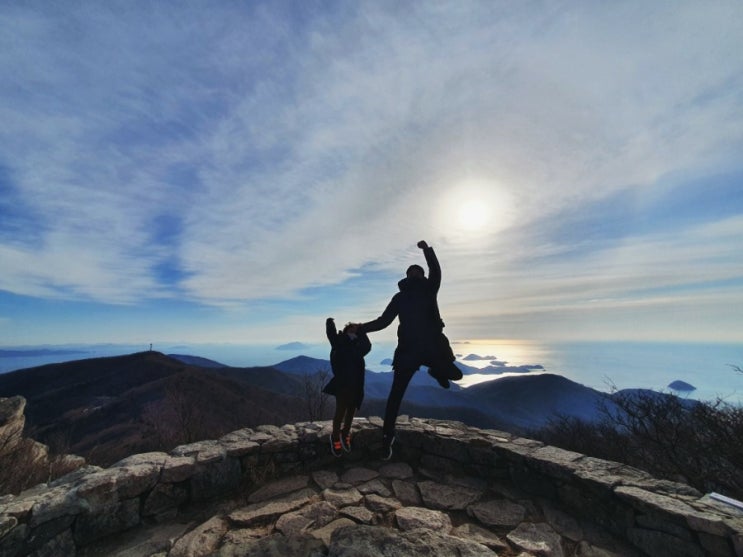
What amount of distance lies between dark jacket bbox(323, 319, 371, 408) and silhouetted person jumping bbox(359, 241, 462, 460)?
292 mm

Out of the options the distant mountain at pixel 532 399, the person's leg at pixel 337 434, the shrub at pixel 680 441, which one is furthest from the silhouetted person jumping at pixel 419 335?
the distant mountain at pixel 532 399

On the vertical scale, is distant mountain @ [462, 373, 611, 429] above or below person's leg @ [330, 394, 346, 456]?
below

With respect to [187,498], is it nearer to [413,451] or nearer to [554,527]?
[413,451]

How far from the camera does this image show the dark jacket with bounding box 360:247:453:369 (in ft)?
A: 15.4

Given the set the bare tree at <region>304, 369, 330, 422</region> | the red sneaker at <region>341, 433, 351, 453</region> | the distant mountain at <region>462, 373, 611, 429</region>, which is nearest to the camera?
the red sneaker at <region>341, 433, 351, 453</region>

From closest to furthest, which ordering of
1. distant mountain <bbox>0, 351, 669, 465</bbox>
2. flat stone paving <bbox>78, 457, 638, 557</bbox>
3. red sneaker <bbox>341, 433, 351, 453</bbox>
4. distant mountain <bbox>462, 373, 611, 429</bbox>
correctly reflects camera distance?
flat stone paving <bbox>78, 457, 638, 557</bbox>
red sneaker <bbox>341, 433, 351, 453</bbox>
distant mountain <bbox>0, 351, 669, 465</bbox>
distant mountain <bbox>462, 373, 611, 429</bbox>

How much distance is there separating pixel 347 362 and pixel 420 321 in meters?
1.24

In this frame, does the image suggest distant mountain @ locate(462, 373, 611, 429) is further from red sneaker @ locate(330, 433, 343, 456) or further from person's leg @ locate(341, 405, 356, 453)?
red sneaker @ locate(330, 433, 343, 456)

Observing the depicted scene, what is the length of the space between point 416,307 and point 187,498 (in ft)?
12.3

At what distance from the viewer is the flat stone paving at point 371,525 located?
308 cm

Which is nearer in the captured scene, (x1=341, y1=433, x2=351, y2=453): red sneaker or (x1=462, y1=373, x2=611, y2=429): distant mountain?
(x1=341, y1=433, x2=351, y2=453): red sneaker

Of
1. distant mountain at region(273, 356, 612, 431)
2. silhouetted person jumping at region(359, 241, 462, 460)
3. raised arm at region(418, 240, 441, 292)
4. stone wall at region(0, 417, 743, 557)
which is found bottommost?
distant mountain at region(273, 356, 612, 431)

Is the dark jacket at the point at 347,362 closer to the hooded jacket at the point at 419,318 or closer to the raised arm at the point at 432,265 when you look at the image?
the hooded jacket at the point at 419,318

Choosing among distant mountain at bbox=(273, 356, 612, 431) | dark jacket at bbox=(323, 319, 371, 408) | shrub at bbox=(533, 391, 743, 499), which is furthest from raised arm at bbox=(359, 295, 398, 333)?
distant mountain at bbox=(273, 356, 612, 431)
